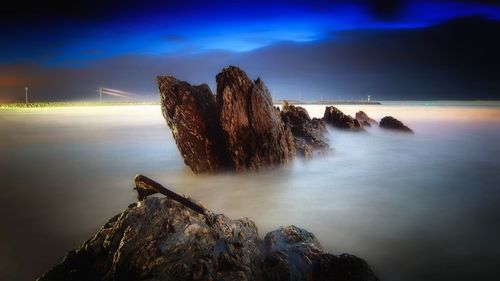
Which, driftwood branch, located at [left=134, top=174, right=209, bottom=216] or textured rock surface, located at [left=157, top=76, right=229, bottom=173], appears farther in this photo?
textured rock surface, located at [left=157, top=76, right=229, bottom=173]

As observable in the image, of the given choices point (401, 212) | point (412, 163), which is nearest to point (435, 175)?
point (412, 163)

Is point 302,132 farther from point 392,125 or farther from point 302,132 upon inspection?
point 392,125

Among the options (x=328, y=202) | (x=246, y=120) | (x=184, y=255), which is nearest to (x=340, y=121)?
(x=246, y=120)

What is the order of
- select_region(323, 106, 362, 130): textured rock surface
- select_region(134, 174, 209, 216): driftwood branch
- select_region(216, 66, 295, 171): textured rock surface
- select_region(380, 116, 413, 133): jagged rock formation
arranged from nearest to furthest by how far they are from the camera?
1. select_region(134, 174, 209, 216): driftwood branch
2. select_region(216, 66, 295, 171): textured rock surface
3. select_region(323, 106, 362, 130): textured rock surface
4. select_region(380, 116, 413, 133): jagged rock formation

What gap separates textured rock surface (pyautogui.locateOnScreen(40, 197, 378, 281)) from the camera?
127 inches

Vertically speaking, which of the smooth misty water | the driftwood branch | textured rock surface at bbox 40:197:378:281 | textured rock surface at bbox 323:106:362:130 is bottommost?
the smooth misty water

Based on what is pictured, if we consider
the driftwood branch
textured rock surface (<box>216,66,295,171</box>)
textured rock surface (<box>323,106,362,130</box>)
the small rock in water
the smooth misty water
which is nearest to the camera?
the driftwood branch

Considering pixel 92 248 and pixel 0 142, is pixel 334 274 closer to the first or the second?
pixel 92 248

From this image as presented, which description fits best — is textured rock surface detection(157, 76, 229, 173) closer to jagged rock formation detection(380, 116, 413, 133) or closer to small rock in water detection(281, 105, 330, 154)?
small rock in water detection(281, 105, 330, 154)

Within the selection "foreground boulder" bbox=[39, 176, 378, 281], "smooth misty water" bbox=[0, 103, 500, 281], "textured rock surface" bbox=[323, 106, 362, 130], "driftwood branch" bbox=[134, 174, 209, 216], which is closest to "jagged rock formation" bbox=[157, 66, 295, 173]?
"smooth misty water" bbox=[0, 103, 500, 281]

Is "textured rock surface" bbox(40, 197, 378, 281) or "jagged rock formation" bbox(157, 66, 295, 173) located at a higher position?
"jagged rock formation" bbox(157, 66, 295, 173)

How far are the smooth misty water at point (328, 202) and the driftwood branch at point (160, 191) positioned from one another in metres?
2.16

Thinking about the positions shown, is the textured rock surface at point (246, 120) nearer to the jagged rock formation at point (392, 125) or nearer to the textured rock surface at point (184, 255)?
the textured rock surface at point (184, 255)

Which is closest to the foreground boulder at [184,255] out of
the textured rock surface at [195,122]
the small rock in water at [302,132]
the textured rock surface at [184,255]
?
the textured rock surface at [184,255]
